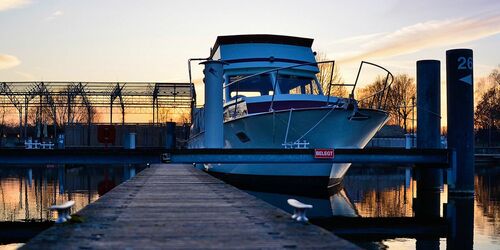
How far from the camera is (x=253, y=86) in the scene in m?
25.2

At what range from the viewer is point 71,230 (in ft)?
19.7

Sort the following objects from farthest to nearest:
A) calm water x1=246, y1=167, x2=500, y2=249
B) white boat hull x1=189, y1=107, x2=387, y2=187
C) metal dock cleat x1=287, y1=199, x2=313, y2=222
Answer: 1. white boat hull x1=189, y1=107, x2=387, y2=187
2. calm water x1=246, y1=167, x2=500, y2=249
3. metal dock cleat x1=287, y1=199, x2=313, y2=222

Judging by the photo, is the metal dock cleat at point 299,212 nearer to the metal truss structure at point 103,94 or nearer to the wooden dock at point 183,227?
the wooden dock at point 183,227

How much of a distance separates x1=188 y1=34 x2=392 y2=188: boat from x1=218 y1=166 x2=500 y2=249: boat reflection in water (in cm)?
68

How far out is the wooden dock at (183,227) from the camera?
17.7 ft

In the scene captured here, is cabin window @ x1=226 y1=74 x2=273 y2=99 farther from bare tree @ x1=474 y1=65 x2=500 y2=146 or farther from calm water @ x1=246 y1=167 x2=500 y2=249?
bare tree @ x1=474 y1=65 x2=500 y2=146

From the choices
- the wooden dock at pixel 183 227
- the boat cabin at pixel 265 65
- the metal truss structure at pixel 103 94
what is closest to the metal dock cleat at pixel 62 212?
the wooden dock at pixel 183 227

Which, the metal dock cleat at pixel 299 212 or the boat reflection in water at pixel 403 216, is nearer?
the metal dock cleat at pixel 299 212

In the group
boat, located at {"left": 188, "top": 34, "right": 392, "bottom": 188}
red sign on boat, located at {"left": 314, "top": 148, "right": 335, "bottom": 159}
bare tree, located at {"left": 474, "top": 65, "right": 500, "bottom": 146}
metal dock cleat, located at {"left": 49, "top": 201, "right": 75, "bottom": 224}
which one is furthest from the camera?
bare tree, located at {"left": 474, "top": 65, "right": 500, "bottom": 146}

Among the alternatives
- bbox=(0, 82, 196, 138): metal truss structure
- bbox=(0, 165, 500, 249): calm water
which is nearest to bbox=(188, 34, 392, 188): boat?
bbox=(0, 165, 500, 249): calm water

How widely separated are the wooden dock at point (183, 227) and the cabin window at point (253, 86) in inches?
593

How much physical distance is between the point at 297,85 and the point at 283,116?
17.7 feet

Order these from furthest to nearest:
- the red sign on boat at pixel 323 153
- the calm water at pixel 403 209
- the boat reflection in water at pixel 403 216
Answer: the red sign on boat at pixel 323 153 < the boat reflection in water at pixel 403 216 < the calm water at pixel 403 209

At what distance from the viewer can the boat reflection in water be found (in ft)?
39.2
